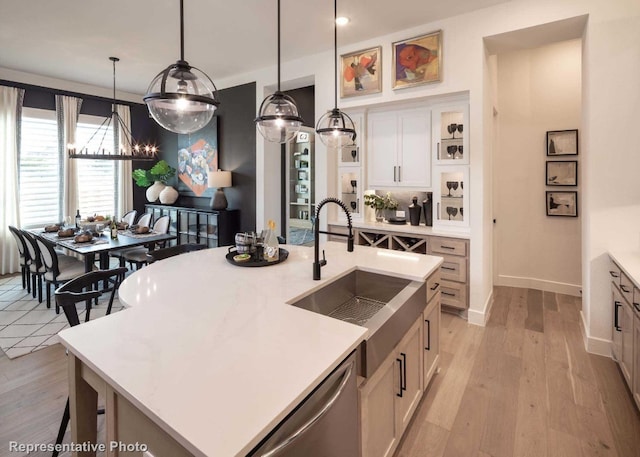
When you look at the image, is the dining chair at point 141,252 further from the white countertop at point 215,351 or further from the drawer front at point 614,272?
the drawer front at point 614,272

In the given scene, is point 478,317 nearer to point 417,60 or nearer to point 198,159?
point 417,60

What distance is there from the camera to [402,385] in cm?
174

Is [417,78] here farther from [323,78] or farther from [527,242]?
[527,242]

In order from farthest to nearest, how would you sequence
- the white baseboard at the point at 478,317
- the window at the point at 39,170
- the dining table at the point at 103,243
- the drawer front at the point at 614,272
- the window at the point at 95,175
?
the window at the point at 95,175, the window at the point at 39,170, the dining table at the point at 103,243, the white baseboard at the point at 478,317, the drawer front at the point at 614,272

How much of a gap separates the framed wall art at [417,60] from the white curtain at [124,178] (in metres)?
5.29

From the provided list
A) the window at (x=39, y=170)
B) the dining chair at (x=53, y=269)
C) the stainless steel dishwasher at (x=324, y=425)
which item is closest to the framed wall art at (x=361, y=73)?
the stainless steel dishwasher at (x=324, y=425)

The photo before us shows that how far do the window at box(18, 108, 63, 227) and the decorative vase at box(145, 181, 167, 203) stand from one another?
4.43 ft

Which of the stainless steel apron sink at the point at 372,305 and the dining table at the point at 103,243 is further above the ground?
the dining table at the point at 103,243

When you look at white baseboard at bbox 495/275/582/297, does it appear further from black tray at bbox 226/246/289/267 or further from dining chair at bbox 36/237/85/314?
dining chair at bbox 36/237/85/314

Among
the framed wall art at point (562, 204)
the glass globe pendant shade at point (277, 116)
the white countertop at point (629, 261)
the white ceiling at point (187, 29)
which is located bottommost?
the white countertop at point (629, 261)

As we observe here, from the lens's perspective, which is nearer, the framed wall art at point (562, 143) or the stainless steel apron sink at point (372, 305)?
the stainless steel apron sink at point (372, 305)

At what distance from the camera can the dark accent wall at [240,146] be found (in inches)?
211

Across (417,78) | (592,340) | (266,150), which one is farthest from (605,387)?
(266,150)

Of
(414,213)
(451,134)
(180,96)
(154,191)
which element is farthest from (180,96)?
(154,191)
